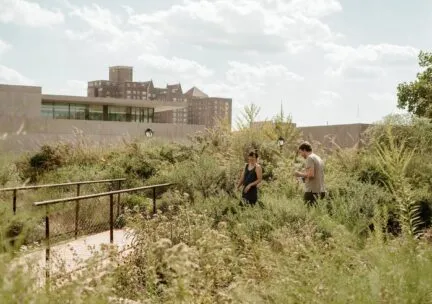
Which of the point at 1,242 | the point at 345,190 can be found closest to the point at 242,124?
the point at 345,190

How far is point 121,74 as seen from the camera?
266 feet

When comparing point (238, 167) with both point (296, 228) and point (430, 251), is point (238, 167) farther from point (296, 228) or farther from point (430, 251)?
point (430, 251)

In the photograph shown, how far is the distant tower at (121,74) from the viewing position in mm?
80125

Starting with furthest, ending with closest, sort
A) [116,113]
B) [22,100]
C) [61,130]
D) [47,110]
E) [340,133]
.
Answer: [116,113] → [47,110] → [22,100] → [61,130] → [340,133]

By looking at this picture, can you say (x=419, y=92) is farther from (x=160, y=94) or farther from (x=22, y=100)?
(x=160, y=94)

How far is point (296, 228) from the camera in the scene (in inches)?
344

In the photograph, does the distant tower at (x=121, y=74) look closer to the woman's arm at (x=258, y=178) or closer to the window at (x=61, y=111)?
the window at (x=61, y=111)

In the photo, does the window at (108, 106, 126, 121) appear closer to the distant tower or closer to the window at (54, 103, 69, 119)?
the window at (54, 103, 69, 119)

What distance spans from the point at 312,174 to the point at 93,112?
36580mm

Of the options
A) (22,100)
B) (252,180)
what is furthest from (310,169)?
(22,100)

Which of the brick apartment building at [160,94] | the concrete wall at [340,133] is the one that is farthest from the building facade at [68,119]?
the brick apartment building at [160,94]

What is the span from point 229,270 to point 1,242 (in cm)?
404

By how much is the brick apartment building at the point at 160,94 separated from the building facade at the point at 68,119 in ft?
50.0

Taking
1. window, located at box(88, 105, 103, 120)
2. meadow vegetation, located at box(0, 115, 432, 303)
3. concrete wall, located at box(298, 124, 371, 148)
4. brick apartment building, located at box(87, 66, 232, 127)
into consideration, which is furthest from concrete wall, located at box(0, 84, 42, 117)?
brick apartment building, located at box(87, 66, 232, 127)
